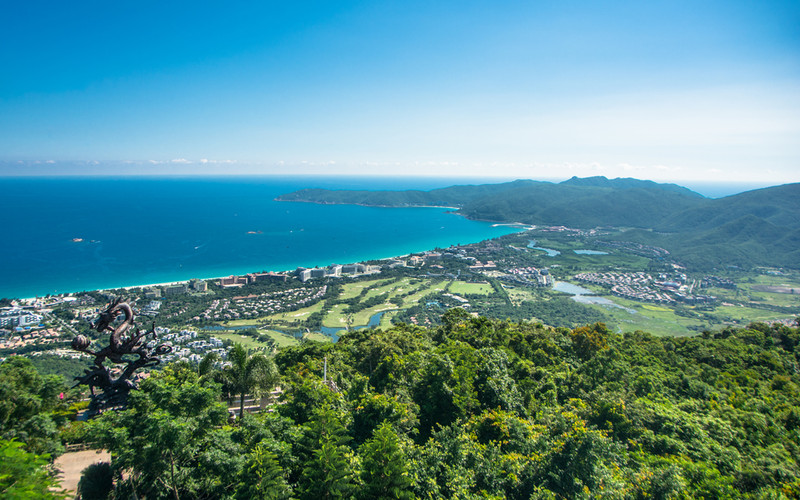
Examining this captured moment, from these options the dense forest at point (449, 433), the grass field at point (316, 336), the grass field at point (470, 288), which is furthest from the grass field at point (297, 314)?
the dense forest at point (449, 433)

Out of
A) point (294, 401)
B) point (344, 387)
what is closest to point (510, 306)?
point (344, 387)

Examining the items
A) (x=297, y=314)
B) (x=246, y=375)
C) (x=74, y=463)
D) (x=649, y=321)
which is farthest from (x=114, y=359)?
(x=649, y=321)

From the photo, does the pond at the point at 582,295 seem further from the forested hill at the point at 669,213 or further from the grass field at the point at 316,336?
the grass field at the point at 316,336

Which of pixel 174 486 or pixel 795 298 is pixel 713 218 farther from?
pixel 174 486

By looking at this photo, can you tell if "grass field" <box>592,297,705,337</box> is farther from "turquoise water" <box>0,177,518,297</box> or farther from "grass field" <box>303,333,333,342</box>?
"turquoise water" <box>0,177,518,297</box>

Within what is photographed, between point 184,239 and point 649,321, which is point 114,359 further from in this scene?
Result: point 184,239

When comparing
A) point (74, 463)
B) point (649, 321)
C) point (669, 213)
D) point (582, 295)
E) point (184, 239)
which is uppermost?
point (669, 213)

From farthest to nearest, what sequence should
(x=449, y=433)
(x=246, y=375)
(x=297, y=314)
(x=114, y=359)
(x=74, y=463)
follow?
(x=297, y=314) → (x=246, y=375) → (x=114, y=359) → (x=74, y=463) → (x=449, y=433)
